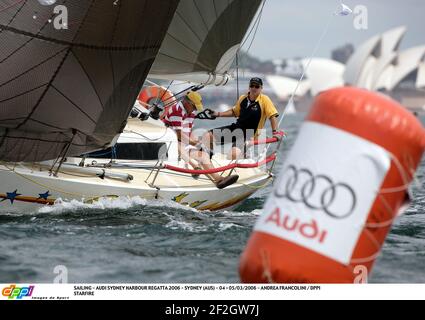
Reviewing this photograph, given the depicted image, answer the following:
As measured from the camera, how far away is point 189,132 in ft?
29.6

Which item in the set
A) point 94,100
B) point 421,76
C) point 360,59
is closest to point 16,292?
point 94,100

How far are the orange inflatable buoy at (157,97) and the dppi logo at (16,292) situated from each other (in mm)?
5331

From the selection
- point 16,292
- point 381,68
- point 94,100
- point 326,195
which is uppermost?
point 326,195

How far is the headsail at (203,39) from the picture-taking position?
8.86m

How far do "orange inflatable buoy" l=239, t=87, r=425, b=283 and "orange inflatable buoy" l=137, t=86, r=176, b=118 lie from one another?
5.43 meters

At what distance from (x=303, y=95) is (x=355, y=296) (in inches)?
2934

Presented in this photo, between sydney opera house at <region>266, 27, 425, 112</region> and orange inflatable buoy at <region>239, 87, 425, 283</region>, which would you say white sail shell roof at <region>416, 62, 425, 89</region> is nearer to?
sydney opera house at <region>266, 27, 425, 112</region>

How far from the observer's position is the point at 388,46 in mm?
51844

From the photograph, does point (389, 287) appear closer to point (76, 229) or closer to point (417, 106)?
point (76, 229)

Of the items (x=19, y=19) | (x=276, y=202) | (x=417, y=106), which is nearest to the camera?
(x=276, y=202)

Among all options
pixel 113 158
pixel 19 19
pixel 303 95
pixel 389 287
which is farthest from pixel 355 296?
pixel 303 95

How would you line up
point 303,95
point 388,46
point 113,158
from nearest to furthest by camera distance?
point 113,158, point 388,46, point 303,95

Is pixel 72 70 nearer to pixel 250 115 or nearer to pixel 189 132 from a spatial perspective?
pixel 189 132

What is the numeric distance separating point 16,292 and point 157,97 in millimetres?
5634
